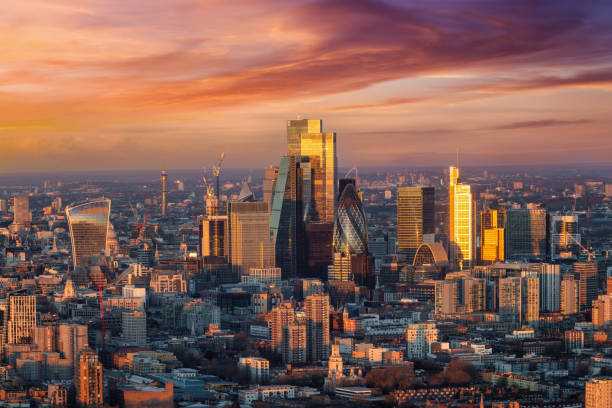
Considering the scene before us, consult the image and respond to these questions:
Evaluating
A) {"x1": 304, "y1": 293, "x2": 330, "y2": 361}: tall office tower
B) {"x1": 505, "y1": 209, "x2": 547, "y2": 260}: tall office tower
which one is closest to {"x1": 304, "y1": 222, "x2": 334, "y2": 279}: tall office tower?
{"x1": 505, "y1": 209, "x2": 547, "y2": 260}: tall office tower

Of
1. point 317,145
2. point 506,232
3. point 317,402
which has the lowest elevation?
→ point 317,402

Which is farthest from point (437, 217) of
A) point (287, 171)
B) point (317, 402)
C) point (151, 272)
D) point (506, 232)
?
point (317, 402)

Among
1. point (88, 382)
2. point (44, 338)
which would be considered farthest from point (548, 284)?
point (88, 382)

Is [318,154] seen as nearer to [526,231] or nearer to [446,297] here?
[526,231]

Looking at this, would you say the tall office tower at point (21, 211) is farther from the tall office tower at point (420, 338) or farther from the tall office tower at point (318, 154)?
the tall office tower at point (420, 338)

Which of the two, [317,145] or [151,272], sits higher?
[317,145]

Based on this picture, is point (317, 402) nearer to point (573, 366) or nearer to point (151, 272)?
point (573, 366)
